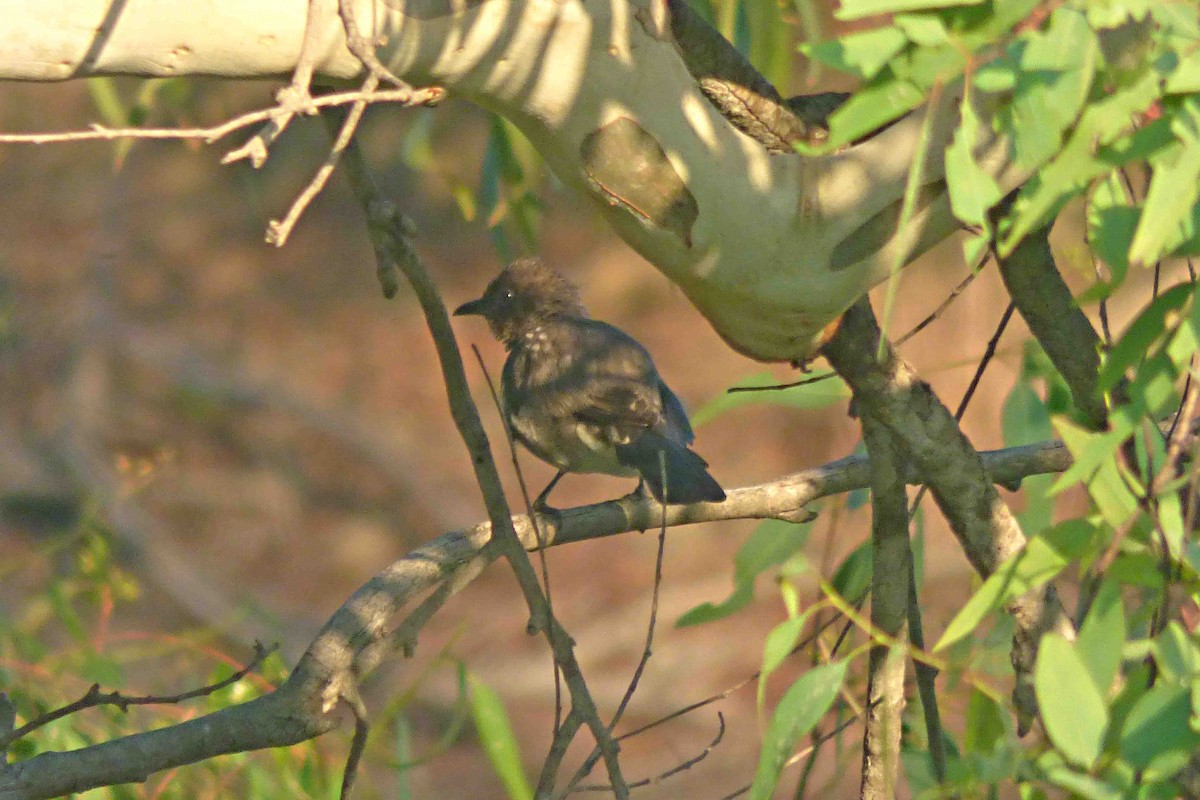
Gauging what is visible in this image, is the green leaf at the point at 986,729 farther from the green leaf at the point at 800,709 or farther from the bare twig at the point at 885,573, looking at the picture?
the green leaf at the point at 800,709

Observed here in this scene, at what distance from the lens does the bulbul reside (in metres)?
2.66

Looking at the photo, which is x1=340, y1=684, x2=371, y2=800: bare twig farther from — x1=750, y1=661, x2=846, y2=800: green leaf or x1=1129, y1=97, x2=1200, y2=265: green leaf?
x1=1129, y1=97, x2=1200, y2=265: green leaf

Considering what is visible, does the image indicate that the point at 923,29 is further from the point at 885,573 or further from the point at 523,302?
the point at 523,302

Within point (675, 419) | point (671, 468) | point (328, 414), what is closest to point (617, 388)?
point (675, 419)

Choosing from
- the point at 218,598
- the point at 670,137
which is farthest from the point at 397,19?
the point at 218,598

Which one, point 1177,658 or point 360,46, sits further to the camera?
point 360,46

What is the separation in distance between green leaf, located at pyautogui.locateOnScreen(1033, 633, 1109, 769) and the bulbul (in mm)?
1410

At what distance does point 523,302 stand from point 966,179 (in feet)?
7.31

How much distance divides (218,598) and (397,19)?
19.4 ft

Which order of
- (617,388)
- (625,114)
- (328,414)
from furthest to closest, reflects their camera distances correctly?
1. (328,414)
2. (617,388)
3. (625,114)

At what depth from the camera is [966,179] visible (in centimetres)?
99

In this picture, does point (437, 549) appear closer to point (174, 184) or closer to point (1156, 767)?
point (1156, 767)

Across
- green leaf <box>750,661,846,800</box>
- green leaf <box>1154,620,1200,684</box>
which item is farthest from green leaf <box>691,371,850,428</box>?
green leaf <box>1154,620,1200,684</box>

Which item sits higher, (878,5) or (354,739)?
(878,5)
